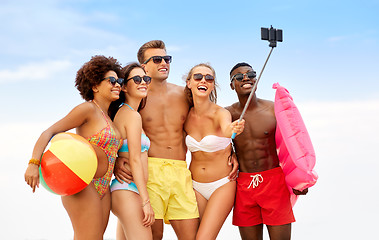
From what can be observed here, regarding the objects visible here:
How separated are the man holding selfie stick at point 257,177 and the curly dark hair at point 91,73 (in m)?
1.98

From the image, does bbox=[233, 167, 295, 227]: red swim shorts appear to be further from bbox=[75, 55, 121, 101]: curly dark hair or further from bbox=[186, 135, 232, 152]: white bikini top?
bbox=[75, 55, 121, 101]: curly dark hair

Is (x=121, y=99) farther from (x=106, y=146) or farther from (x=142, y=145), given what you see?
(x=106, y=146)

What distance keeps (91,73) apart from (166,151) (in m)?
1.50

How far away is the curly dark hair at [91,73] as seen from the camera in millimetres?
4914

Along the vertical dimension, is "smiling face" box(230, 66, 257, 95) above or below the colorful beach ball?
above

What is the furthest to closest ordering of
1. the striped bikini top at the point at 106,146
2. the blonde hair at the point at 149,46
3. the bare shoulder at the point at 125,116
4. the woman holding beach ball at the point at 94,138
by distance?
the blonde hair at the point at 149,46, the bare shoulder at the point at 125,116, the striped bikini top at the point at 106,146, the woman holding beach ball at the point at 94,138

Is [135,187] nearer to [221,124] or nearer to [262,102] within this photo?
[221,124]

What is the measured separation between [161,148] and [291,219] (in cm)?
211

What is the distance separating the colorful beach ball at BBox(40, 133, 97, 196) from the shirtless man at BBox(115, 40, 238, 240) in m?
0.79

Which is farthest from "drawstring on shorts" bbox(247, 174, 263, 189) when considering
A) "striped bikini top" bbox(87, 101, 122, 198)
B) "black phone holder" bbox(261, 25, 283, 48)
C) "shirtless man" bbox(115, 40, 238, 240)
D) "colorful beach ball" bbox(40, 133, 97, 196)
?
"colorful beach ball" bbox(40, 133, 97, 196)

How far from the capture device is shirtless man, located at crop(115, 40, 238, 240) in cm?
555

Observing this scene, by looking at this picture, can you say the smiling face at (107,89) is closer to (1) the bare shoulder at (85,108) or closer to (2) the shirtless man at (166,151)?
(1) the bare shoulder at (85,108)

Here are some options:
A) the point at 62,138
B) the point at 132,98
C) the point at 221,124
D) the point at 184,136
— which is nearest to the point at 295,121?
the point at 221,124

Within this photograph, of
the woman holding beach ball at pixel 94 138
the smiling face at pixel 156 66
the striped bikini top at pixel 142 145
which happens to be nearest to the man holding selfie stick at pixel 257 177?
the smiling face at pixel 156 66
